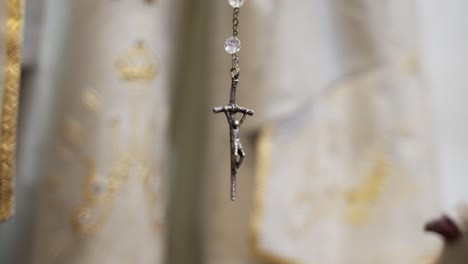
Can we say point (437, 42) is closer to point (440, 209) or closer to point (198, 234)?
point (440, 209)

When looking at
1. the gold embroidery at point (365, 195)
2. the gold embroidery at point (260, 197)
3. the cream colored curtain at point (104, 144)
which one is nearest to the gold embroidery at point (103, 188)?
the cream colored curtain at point (104, 144)

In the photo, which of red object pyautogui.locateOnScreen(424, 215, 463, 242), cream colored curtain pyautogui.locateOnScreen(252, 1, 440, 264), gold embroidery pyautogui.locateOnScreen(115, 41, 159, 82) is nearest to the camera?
red object pyautogui.locateOnScreen(424, 215, 463, 242)

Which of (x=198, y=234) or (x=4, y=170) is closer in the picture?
(x=4, y=170)

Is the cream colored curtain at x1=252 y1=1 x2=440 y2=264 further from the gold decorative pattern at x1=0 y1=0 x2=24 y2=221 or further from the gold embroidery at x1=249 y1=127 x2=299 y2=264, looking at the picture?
the gold decorative pattern at x1=0 y1=0 x2=24 y2=221

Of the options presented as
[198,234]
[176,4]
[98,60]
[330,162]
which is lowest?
[198,234]

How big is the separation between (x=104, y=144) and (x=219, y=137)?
0.58 ft

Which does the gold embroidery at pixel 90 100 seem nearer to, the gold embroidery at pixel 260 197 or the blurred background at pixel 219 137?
the blurred background at pixel 219 137

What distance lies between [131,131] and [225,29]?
21 centimetres

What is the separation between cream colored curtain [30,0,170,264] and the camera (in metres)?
0.64

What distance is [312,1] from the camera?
82 cm

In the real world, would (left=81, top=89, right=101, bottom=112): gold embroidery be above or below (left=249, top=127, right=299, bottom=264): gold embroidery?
above

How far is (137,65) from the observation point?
0.68 m

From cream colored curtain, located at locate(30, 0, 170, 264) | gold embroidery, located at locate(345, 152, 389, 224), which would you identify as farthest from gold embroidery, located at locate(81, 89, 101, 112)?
gold embroidery, located at locate(345, 152, 389, 224)

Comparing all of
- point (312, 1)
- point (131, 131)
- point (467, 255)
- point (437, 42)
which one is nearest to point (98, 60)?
point (131, 131)
